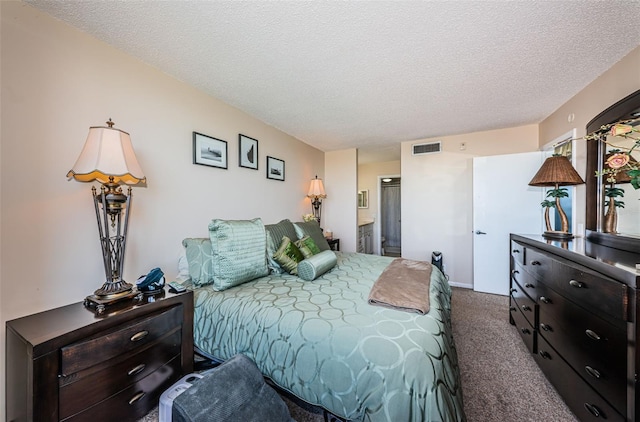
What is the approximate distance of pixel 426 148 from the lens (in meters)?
4.06

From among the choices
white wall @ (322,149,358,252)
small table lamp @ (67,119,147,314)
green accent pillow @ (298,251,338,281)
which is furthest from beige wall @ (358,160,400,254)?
small table lamp @ (67,119,147,314)

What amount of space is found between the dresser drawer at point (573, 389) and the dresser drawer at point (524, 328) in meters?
0.09

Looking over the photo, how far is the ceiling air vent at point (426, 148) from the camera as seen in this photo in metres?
3.99

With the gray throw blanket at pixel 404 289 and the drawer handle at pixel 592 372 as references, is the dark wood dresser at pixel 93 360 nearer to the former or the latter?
the gray throw blanket at pixel 404 289

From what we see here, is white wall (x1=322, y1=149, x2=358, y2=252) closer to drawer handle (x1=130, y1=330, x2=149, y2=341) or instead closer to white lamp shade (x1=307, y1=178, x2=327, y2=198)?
white lamp shade (x1=307, y1=178, x2=327, y2=198)

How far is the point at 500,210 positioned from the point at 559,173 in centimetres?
132

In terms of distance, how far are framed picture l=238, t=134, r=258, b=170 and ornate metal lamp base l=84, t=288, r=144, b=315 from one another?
1.76 metres

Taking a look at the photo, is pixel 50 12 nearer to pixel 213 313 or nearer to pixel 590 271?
pixel 213 313

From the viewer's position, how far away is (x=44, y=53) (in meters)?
1.44

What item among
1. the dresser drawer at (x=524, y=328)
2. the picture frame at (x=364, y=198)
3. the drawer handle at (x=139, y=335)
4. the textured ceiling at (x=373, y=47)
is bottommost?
the dresser drawer at (x=524, y=328)

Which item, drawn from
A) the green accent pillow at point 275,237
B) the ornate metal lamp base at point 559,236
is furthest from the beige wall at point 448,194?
the green accent pillow at point 275,237

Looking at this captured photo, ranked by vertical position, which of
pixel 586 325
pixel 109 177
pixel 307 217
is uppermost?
pixel 109 177

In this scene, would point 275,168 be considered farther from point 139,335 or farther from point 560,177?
point 560,177

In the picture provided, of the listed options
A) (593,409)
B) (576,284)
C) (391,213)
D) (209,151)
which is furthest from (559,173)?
(391,213)
